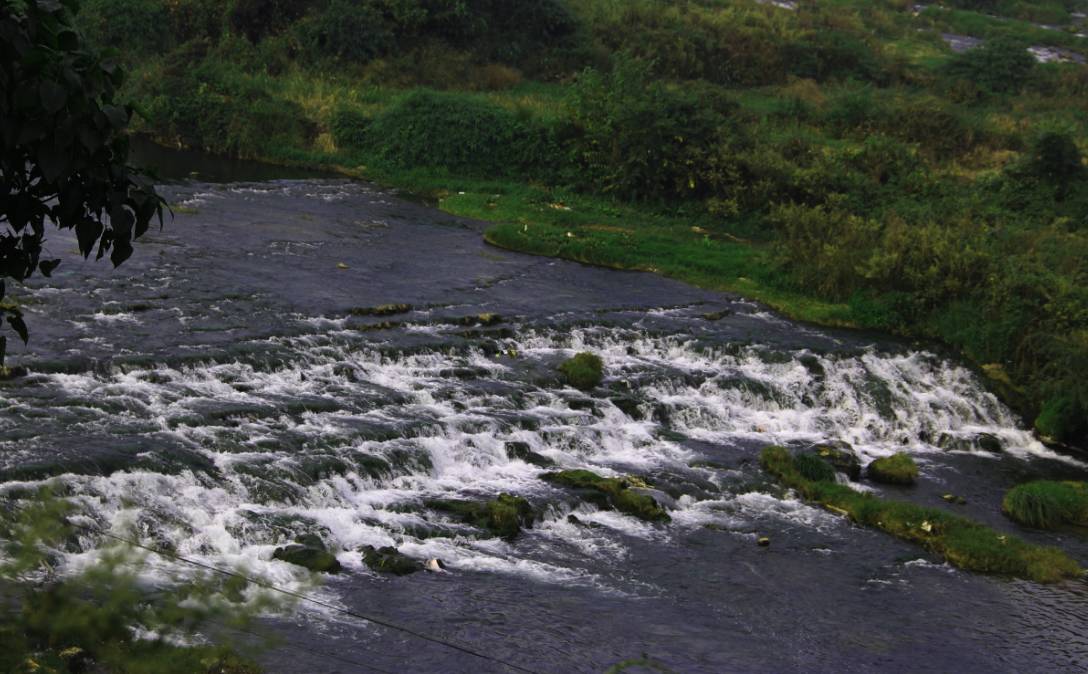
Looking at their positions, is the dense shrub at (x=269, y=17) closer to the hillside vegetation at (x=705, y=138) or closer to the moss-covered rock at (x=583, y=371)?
the hillside vegetation at (x=705, y=138)

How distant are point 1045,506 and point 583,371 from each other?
23.1ft

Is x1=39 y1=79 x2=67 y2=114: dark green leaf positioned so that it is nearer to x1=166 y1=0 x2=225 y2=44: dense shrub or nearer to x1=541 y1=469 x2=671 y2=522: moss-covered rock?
x1=541 y1=469 x2=671 y2=522: moss-covered rock

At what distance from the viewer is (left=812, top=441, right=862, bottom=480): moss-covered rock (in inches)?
679

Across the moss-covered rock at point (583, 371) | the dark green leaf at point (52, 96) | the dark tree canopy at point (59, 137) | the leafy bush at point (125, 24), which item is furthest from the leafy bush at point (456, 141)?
the dark green leaf at point (52, 96)

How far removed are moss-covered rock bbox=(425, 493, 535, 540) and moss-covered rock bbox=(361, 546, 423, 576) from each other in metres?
1.32

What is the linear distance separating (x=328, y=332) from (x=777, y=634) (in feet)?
31.2

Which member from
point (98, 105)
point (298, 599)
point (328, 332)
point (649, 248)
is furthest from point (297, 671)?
point (649, 248)

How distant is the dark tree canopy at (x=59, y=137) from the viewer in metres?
4.84

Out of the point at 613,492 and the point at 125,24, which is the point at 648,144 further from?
the point at 125,24

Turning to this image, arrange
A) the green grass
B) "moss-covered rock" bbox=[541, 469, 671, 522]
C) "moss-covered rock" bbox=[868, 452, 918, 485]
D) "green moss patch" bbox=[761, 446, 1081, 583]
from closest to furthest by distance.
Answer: "green moss patch" bbox=[761, 446, 1081, 583]
"moss-covered rock" bbox=[541, 469, 671, 522]
"moss-covered rock" bbox=[868, 452, 918, 485]
the green grass

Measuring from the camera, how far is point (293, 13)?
40.3m

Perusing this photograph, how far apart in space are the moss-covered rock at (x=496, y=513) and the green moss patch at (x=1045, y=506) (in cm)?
704

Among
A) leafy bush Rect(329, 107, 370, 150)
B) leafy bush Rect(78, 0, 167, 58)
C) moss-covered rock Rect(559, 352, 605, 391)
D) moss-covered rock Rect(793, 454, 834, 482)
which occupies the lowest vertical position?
moss-covered rock Rect(793, 454, 834, 482)

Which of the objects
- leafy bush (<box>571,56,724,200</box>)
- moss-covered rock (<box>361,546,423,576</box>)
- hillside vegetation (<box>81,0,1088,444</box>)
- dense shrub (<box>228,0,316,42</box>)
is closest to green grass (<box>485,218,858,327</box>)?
hillside vegetation (<box>81,0,1088,444</box>)
